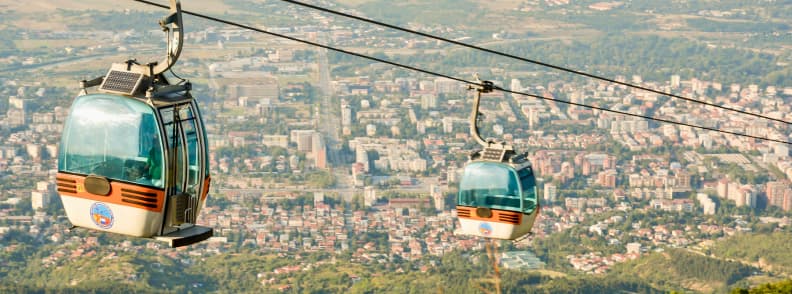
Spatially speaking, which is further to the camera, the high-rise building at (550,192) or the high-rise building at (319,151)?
the high-rise building at (319,151)

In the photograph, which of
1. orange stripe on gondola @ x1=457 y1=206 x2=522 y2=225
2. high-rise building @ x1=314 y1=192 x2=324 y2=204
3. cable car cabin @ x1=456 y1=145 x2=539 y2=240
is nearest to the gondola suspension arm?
cable car cabin @ x1=456 y1=145 x2=539 y2=240

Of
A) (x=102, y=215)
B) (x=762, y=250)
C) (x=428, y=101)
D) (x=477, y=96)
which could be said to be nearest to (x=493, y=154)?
(x=477, y=96)

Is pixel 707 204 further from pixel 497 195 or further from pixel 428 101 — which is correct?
pixel 497 195

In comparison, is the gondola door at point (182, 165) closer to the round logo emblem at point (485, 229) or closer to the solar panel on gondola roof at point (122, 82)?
the solar panel on gondola roof at point (122, 82)

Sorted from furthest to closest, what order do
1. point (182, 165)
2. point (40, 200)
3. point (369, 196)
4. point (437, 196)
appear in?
point (437, 196) → point (369, 196) → point (40, 200) → point (182, 165)

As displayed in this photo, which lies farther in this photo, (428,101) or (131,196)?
(428,101)

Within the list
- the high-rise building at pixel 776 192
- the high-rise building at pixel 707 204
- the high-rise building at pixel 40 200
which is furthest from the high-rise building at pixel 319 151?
the high-rise building at pixel 776 192
